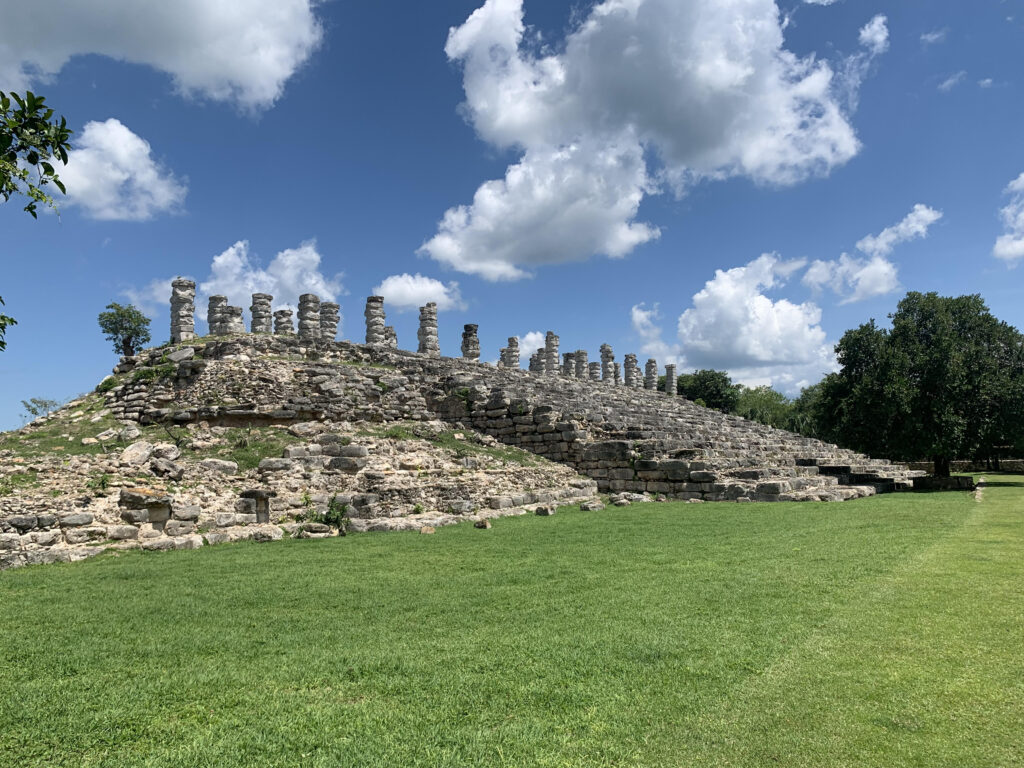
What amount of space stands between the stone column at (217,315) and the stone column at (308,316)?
2862 mm

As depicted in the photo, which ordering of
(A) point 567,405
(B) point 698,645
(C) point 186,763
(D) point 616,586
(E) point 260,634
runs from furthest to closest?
(A) point 567,405
(D) point 616,586
(E) point 260,634
(B) point 698,645
(C) point 186,763

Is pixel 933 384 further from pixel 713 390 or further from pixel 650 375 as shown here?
pixel 713 390

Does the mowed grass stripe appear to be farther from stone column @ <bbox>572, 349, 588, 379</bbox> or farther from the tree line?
stone column @ <bbox>572, 349, 588, 379</bbox>

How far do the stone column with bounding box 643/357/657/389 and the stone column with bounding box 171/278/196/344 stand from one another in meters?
31.9

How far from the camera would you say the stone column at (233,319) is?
72.1 feet

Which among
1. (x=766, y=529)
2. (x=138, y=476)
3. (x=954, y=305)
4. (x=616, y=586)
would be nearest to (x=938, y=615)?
(x=616, y=586)

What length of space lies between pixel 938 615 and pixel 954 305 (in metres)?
24.4

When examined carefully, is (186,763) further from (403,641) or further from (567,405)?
(567,405)

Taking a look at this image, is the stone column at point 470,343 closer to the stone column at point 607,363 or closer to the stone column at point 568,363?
A: the stone column at point 568,363

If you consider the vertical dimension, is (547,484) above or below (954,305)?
below

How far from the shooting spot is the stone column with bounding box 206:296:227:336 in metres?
22.0

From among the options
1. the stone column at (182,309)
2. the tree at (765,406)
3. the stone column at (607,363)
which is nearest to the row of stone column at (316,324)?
the stone column at (182,309)

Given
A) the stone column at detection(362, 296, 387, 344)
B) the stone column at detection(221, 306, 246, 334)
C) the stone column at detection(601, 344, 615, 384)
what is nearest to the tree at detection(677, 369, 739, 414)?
the stone column at detection(601, 344, 615, 384)

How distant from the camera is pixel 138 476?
1085cm
